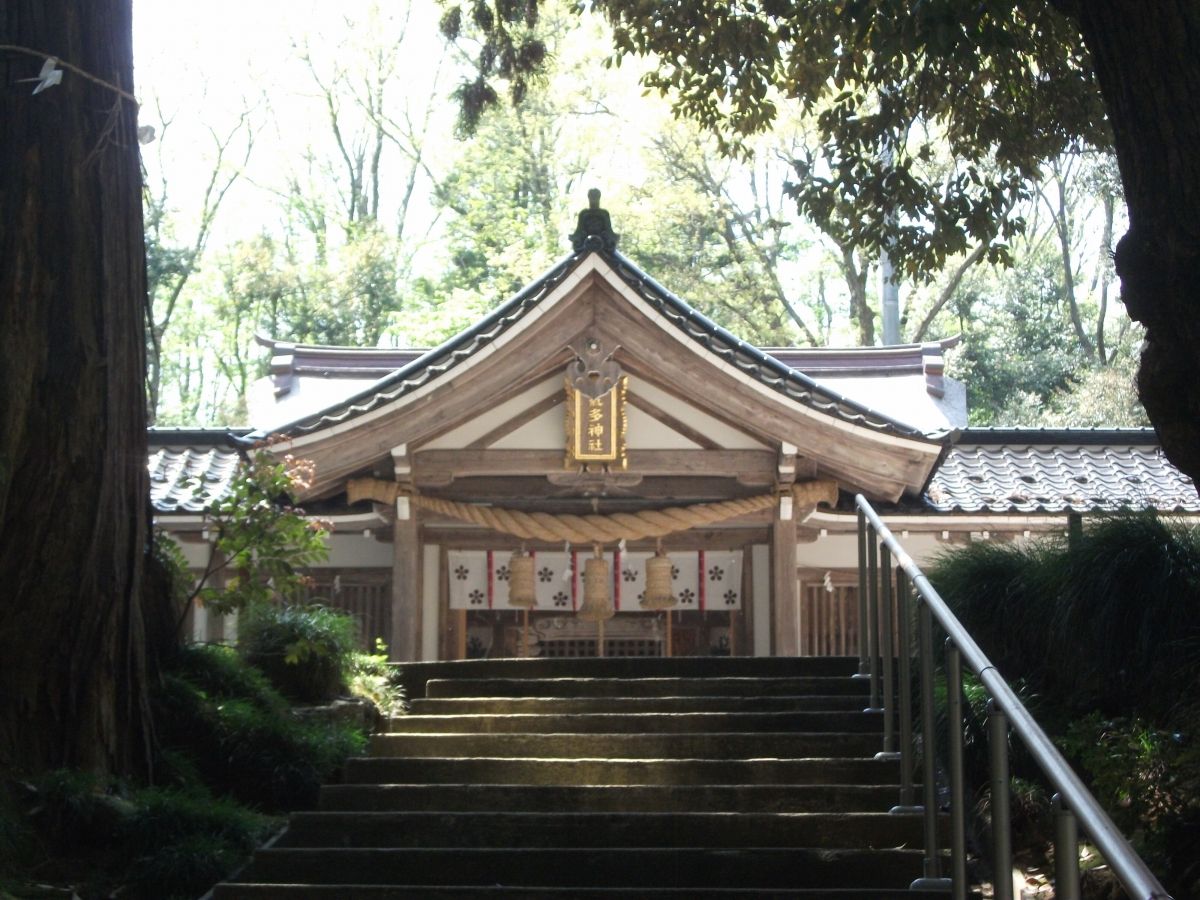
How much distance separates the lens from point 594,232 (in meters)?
10.6

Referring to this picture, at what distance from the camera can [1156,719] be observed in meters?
6.24

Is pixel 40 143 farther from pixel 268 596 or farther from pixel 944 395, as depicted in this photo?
pixel 944 395

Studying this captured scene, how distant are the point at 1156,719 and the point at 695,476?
5.42 metres

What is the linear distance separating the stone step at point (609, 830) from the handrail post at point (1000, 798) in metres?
1.81

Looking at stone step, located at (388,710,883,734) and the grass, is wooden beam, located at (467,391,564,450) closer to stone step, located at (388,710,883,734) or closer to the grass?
the grass

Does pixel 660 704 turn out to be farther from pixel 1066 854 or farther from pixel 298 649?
pixel 1066 854

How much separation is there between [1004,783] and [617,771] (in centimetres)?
280

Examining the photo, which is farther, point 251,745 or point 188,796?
point 251,745

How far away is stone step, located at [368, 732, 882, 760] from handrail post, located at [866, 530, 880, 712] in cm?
27

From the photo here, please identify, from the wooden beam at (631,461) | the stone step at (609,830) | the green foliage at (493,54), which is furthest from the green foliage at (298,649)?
the wooden beam at (631,461)

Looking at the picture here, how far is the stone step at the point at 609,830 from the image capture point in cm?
523

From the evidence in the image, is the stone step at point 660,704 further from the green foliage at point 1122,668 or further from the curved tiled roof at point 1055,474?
the curved tiled roof at point 1055,474

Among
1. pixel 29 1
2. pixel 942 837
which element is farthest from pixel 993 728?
pixel 29 1

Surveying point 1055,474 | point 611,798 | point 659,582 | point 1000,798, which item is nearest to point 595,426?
point 659,582
